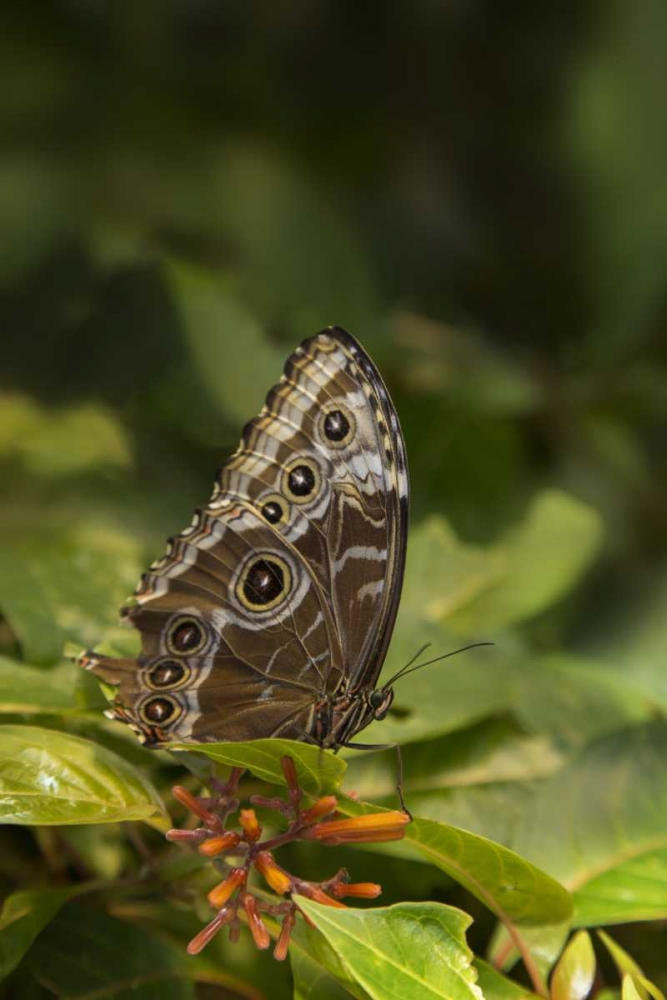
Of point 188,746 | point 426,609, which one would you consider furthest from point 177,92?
point 188,746

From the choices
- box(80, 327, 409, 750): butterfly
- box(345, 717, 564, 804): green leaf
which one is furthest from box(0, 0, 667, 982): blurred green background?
box(80, 327, 409, 750): butterfly

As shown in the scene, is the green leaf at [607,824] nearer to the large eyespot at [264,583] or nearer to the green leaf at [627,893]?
the green leaf at [627,893]

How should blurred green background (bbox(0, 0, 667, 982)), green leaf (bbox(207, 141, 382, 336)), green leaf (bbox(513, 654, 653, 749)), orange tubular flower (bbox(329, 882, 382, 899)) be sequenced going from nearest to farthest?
orange tubular flower (bbox(329, 882, 382, 899)) → green leaf (bbox(513, 654, 653, 749)) → blurred green background (bbox(0, 0, 667, 982)) → green leaf (bbox(207, 141, 382, 336))

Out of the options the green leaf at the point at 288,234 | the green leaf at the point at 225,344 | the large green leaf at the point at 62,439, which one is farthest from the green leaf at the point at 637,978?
the green leaf at the point at 288,234

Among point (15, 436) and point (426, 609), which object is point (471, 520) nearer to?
point (426, 609)

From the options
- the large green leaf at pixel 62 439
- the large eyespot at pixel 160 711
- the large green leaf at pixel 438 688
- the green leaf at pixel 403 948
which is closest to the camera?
the green leaf at pixel 403 948

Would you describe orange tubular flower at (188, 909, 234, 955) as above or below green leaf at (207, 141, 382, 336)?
below

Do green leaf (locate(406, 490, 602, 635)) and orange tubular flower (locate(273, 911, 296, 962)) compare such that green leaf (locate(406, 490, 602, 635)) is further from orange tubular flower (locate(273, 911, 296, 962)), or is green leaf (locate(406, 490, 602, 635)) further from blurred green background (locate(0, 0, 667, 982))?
orange tubular flower (locate(273, 911, 296, 962))
